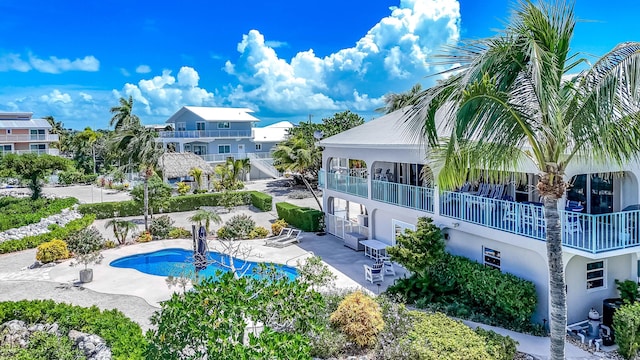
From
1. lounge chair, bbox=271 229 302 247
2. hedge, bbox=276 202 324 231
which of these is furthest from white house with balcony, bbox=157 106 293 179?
lounge chair, bbox=271 229 302 247

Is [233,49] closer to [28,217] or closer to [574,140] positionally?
[28,217]

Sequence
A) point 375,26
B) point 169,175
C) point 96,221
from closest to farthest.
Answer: point 96,221, point 375,26, point 169,175

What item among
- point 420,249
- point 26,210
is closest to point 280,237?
point 420,249

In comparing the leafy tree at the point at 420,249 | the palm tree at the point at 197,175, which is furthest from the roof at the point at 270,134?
the leafy tree at the point at 420,249

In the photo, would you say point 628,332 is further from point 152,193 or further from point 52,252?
point 152,193

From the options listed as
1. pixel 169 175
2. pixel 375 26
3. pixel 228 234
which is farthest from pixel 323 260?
pixel 169 175

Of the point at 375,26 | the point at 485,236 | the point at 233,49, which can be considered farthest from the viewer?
the point at 233,49
